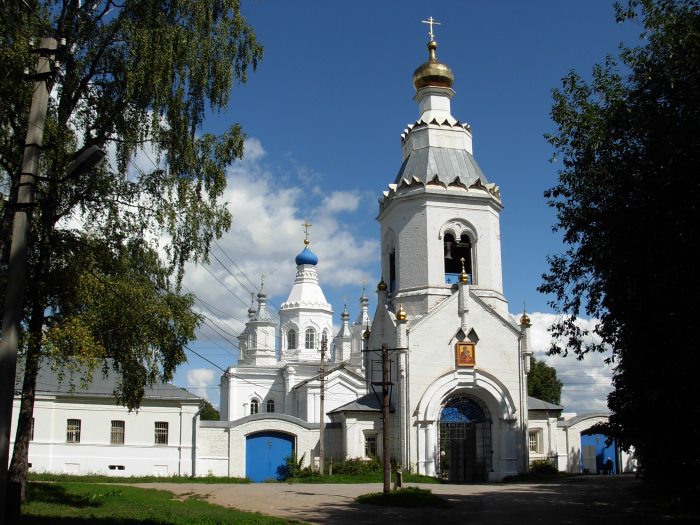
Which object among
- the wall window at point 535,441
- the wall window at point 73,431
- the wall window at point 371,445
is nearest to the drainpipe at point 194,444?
the wall window at point 73,431

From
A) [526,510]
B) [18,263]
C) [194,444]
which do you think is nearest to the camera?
[18,263]

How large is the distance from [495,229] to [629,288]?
16465 millimetres

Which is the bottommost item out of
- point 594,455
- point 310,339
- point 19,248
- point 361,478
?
A: point 361,478

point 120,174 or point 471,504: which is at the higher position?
point 120,174

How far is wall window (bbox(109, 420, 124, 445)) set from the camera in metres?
28.9

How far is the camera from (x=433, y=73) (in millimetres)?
Answer: 29547

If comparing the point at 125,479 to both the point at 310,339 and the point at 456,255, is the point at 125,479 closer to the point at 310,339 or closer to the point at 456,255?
the point at 456,255

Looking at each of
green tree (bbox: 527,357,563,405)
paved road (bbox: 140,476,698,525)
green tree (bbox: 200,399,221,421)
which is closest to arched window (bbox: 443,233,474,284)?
paved road (bbox: 140,476,698,525)

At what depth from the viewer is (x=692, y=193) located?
10508mm

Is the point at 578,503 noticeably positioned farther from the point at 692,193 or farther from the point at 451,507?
the point at 692,193

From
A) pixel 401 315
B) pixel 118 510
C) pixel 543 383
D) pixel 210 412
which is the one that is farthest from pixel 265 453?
pixel 210 412

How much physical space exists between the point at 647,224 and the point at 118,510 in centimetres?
1101

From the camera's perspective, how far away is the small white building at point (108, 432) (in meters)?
28.0

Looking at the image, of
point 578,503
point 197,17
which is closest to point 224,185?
point 197,17
